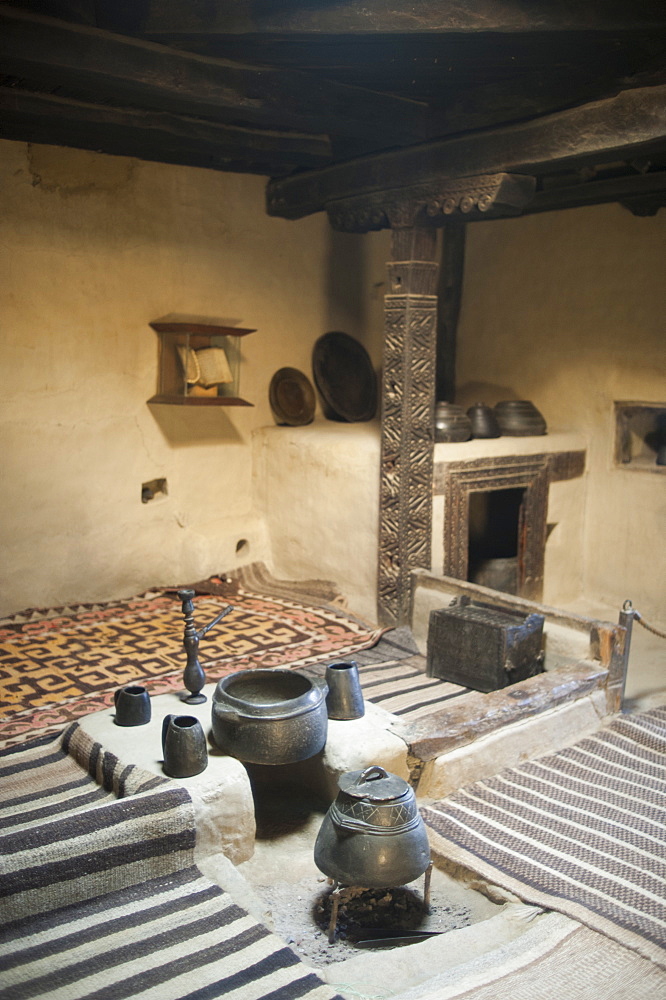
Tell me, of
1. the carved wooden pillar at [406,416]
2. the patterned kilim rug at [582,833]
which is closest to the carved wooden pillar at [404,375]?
the carved wooden pillar at [406,416]

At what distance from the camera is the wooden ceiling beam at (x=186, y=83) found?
149 inches

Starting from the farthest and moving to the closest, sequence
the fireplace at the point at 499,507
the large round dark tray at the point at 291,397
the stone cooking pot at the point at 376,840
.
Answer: the large round dark tray at the point at 291,397 < the fireplace at the point at 499,507 < the stone cooking pot at the point at 376,840

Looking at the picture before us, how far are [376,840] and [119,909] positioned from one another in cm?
92

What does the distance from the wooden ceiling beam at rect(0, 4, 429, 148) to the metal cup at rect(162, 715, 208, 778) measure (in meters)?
2.93

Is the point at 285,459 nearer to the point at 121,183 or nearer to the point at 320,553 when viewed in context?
the point at 320,553

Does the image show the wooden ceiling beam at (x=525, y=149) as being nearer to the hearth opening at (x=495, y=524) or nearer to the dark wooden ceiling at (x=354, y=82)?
the dark wooden ceiling at (x=354, y=82)

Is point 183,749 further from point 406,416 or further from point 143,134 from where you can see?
point 143,134

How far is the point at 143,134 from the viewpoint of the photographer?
17.0 feet

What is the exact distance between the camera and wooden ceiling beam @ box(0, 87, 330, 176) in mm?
4754

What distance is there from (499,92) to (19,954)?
14.4 feet

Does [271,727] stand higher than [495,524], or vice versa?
[495,524]

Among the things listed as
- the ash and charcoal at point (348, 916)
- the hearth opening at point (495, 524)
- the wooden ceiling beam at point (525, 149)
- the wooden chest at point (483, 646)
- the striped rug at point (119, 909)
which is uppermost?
the wooden ceiling beam at point (525, 149)

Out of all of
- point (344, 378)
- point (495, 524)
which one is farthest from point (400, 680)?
point (344, 378)

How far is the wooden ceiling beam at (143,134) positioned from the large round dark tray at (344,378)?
5.36ft
